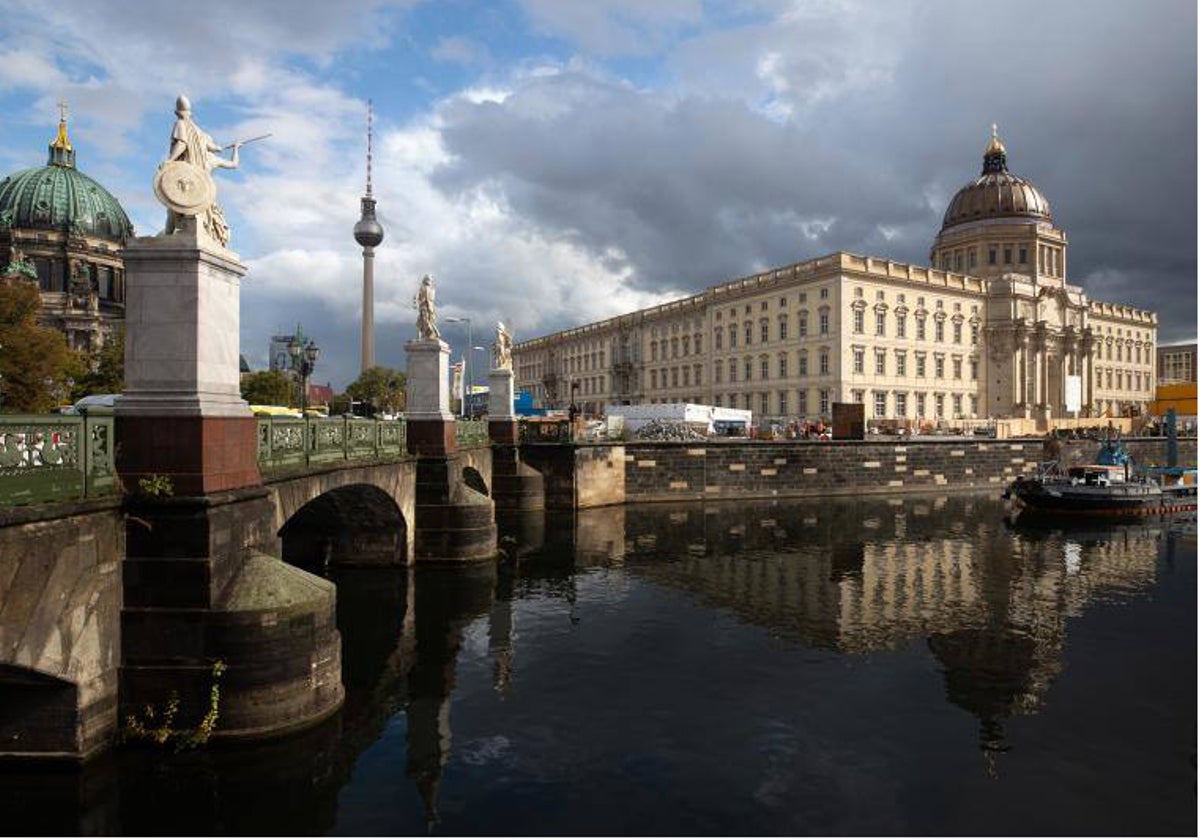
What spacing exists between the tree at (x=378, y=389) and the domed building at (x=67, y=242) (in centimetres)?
2505

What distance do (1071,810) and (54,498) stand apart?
12.9m

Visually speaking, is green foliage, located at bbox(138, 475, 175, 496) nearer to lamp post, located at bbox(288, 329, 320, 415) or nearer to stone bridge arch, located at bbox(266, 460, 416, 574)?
stone bridge arch, located at bbox(266, 460, 416, 574)

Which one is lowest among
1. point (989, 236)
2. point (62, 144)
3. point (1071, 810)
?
point (1071, 810)

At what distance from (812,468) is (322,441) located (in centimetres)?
3908

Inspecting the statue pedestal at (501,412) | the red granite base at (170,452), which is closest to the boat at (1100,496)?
the statue pedestal at (501,412)

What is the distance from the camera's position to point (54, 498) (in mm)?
8867

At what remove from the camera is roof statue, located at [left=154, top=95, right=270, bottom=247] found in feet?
34.5

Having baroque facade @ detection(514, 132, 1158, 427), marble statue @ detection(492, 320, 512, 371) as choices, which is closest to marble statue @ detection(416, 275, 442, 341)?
marble statue @ detection(492, 320, 512, 371)

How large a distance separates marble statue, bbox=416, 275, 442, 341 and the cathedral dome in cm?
8570

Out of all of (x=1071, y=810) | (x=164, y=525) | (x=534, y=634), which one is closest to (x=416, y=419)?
(x=534, y=634)

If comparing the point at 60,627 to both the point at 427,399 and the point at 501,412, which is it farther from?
the point at 501,412

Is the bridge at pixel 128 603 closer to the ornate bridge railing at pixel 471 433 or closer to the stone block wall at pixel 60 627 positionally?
the stone block wall at pixel 60 627

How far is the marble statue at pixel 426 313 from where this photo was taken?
24.9 meters

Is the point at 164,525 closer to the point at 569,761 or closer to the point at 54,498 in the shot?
the point at 54,498
